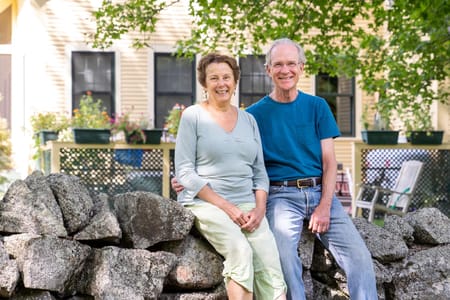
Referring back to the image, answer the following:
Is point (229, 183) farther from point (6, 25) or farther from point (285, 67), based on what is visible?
point (6, 25)

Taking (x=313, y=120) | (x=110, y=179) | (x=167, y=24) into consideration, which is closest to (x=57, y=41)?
(x=167, y=24)

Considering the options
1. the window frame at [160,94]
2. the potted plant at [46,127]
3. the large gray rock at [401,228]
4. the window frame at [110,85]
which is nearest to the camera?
the large gray rock at [401,228]

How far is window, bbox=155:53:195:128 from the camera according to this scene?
641 inches

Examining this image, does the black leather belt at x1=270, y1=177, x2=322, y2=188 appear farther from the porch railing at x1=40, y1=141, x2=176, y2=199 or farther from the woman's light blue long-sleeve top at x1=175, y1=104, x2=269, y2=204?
the porch railing at x1=40, y1=141, x2=176, y2=199

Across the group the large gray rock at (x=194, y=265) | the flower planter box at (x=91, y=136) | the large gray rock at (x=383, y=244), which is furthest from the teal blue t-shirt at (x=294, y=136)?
the flower planter box at (x=91, y=136)

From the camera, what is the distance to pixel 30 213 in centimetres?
353

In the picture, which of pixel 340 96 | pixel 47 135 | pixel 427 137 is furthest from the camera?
pixel 340 96

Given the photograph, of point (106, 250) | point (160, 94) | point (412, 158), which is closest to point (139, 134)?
point (412, 158)

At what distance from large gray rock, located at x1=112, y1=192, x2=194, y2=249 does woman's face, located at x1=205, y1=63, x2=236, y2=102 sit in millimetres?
563

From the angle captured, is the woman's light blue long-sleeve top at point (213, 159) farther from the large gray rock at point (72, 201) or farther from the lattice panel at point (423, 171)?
the lattice panel at point (423, 171)

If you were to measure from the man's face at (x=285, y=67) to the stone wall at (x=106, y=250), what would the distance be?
30.4 inches

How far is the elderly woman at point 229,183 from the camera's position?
360cm

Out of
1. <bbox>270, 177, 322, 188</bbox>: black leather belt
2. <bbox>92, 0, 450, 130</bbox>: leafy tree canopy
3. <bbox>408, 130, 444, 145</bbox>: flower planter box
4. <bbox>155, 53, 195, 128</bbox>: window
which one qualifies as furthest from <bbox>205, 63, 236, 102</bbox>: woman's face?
<bbox>155, 53, 195, 128</bbox>: window

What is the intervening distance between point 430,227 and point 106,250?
71.1 inches
